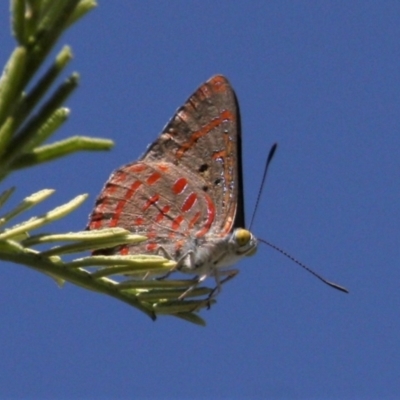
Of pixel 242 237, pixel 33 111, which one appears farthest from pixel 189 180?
pixel 33 111

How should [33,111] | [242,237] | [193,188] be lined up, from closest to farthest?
[33,111], [242,237], [193,188]

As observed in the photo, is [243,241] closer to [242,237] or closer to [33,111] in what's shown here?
[242,237]

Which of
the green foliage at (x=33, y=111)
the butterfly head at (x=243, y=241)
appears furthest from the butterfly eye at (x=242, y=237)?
the green foliage at (x=33, y=111)

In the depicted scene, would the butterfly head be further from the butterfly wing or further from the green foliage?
the green foliage

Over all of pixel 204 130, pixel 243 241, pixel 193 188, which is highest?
pixel 204 130

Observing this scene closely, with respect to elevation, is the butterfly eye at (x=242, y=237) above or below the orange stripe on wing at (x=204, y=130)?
below

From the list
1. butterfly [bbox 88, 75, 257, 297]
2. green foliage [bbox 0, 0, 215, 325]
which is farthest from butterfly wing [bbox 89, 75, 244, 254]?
green foliage [bbox 0, 0, 215, 325]

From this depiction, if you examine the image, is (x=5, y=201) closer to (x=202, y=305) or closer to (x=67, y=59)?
(x=67, y=59)

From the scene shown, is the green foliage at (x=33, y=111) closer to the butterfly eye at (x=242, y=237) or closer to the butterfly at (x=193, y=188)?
the butterfly at (x=193, y=188)
